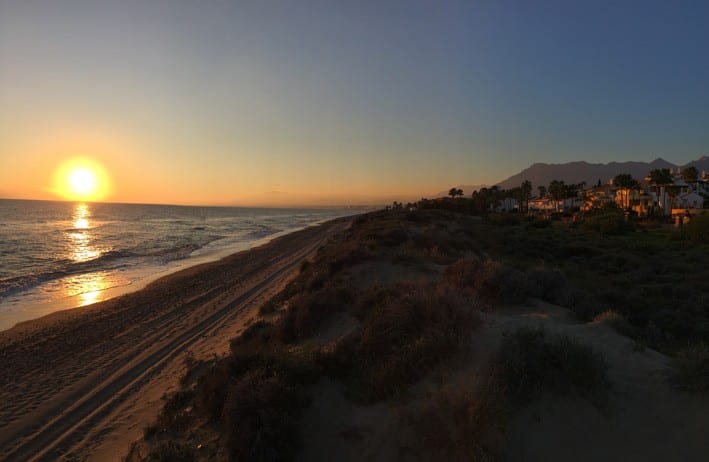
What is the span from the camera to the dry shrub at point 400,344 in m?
5.40

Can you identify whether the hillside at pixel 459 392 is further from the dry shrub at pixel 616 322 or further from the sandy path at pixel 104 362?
the sandy path at pixel 104 362

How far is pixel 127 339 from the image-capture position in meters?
11.4

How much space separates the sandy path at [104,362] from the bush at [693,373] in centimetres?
766

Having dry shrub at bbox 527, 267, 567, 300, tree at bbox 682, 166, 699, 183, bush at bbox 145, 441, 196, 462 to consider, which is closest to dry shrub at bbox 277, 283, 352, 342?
bush at bbox 145, 441, 196, 462

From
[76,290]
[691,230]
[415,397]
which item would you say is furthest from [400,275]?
[691,230]

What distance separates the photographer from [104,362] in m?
9.73

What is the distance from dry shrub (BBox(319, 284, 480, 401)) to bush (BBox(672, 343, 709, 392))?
95.9 inches

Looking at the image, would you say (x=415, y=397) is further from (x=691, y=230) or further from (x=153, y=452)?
(x=691, y=230)

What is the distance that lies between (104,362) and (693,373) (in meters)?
11.6

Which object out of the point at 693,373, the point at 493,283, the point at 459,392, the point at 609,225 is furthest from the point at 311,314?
the point at 609,225

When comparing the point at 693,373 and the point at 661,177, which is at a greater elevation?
the point at 661,177

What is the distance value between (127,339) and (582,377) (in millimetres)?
11694

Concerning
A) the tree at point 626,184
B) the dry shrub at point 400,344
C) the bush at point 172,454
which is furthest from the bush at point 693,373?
the tree at point 626,184

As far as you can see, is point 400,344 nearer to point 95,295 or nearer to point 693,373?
point 693,373
